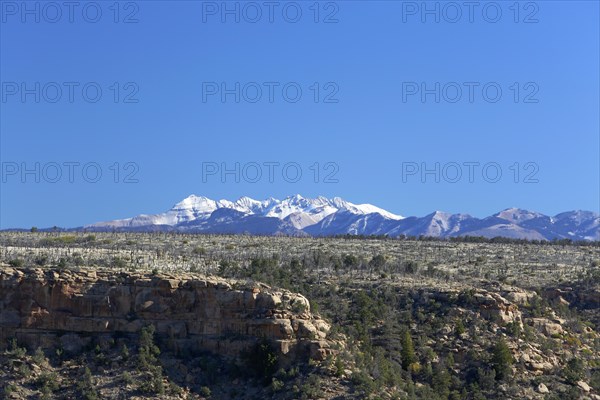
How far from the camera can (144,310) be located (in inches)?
2613

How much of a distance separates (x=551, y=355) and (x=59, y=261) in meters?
32.8

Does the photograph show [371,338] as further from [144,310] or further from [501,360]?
[144,310]

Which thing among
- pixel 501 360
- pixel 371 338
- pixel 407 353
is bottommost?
pixel 501 360

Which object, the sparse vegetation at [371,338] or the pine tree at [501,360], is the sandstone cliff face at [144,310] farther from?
the pine tree at [501,360]

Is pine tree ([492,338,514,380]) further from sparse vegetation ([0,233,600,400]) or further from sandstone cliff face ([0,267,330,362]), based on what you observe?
sandstone cliff face ([0,267,330,362])

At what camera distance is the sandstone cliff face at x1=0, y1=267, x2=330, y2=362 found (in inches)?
2569

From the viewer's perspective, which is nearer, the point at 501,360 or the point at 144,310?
the point at 144,310

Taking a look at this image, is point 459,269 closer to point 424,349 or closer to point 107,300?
point 424,349

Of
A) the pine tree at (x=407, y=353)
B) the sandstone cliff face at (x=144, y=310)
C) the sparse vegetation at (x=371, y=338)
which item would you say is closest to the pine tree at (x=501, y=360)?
the sparse vegetation at (x=371, y=338)

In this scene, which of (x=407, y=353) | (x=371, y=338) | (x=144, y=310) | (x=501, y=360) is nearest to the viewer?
(x=144, y=310)

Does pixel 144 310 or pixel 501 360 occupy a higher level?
pixel 144 310

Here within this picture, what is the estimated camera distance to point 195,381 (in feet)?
208

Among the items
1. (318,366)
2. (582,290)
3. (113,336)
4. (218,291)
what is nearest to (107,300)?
(113,336)

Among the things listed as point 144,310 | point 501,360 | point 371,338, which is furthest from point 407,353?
point 144,310
